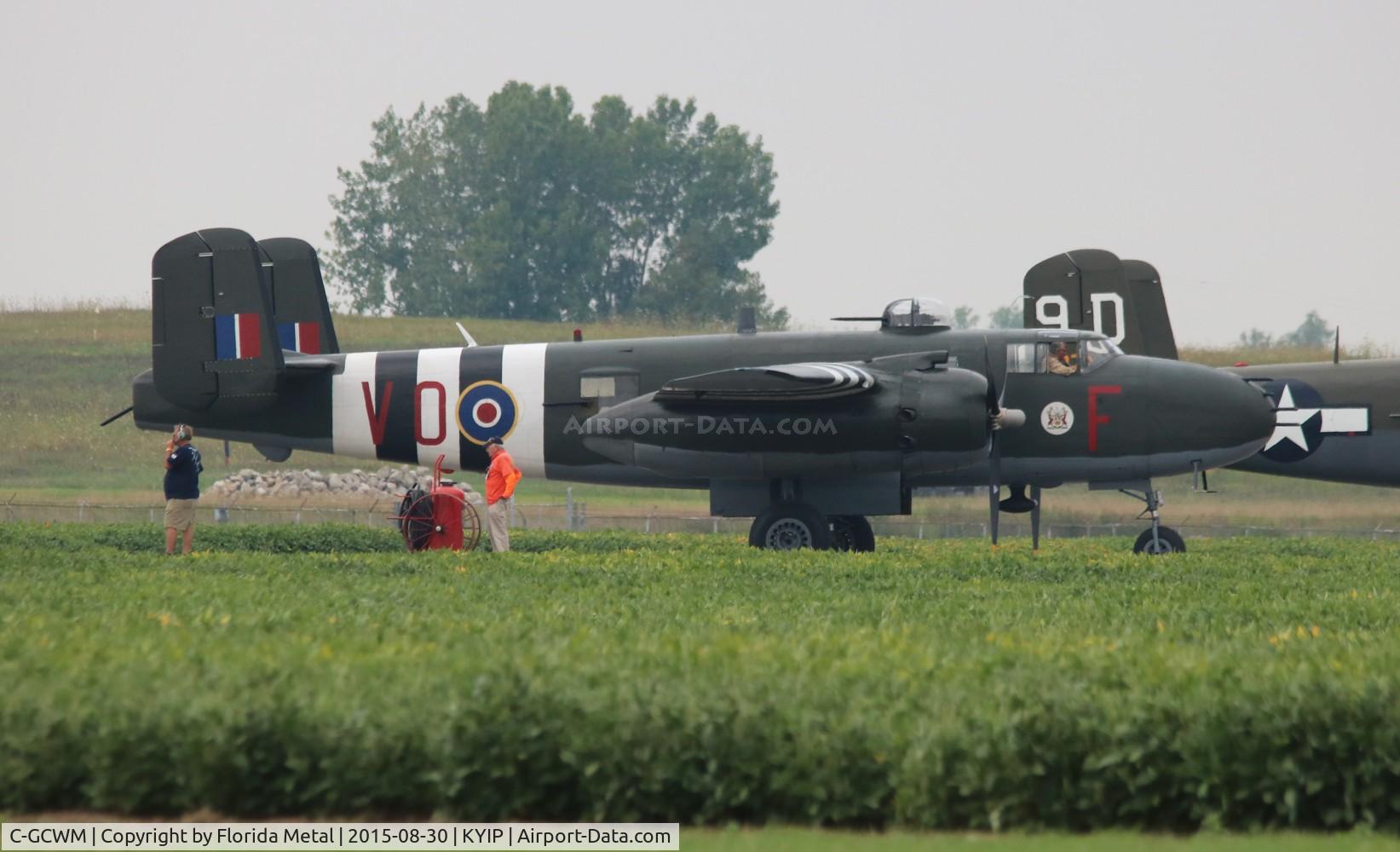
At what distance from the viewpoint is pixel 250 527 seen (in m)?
32.7

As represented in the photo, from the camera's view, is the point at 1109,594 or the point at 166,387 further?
the point at 166,387

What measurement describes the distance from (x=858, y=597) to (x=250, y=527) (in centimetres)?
1748

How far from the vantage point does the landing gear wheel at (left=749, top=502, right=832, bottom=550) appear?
28.5 m

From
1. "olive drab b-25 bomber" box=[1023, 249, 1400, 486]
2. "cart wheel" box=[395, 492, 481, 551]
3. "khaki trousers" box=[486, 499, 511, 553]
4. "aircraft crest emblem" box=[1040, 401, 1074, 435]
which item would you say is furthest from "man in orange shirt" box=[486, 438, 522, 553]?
"olive drab b-25 bomber" box=[1023, 249, 1400, 486]

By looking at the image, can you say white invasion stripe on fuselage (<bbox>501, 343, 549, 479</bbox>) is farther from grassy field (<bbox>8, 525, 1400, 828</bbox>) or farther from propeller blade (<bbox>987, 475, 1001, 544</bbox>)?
grassy field (<bbox>8, 525, 1400, 828</bbox>)

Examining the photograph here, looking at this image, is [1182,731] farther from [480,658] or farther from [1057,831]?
[480,658]

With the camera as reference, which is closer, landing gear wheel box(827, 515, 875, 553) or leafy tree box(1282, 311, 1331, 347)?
landing gear wheel box(827, 515, 875, 553)

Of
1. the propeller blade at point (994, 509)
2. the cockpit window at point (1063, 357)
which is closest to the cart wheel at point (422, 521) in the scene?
the propeller blade at point (994, 509)

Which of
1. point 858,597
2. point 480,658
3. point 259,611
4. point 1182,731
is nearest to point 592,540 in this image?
point 858,597

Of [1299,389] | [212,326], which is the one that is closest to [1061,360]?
[1299,389]

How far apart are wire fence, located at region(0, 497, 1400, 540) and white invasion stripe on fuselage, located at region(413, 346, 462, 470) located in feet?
40.9

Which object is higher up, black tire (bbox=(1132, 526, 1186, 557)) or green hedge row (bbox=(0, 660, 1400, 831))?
green hedge row (bbox=(0, 660, 1400, 831))

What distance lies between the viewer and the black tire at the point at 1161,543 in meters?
29.8

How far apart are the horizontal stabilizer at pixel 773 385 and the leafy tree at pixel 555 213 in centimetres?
8642
